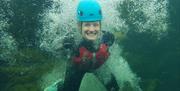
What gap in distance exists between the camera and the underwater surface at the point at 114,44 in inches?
179

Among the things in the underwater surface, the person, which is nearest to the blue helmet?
the person

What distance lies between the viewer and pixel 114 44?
503 centimetres

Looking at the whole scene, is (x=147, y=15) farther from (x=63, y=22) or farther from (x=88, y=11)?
(x=88, y=11)

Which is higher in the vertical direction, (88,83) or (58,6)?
(58,6)

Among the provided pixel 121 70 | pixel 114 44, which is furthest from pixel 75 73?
pixel 121 70

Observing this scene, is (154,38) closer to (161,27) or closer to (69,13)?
(161,27)

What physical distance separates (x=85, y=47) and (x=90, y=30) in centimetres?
18

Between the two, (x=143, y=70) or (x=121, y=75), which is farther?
(x=121, y=75)

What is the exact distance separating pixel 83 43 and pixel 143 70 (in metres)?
2.05

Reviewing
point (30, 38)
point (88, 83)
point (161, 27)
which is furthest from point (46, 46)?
point (161, 27)

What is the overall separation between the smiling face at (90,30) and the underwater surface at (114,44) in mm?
1421

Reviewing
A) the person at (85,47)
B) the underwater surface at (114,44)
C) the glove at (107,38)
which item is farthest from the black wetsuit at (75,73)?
the underwater surface at (114,44)

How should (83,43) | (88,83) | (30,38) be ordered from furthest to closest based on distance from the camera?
1. (88,83)
2. (30,38)
3. (83,43)

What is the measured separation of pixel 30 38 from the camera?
15.1ft
